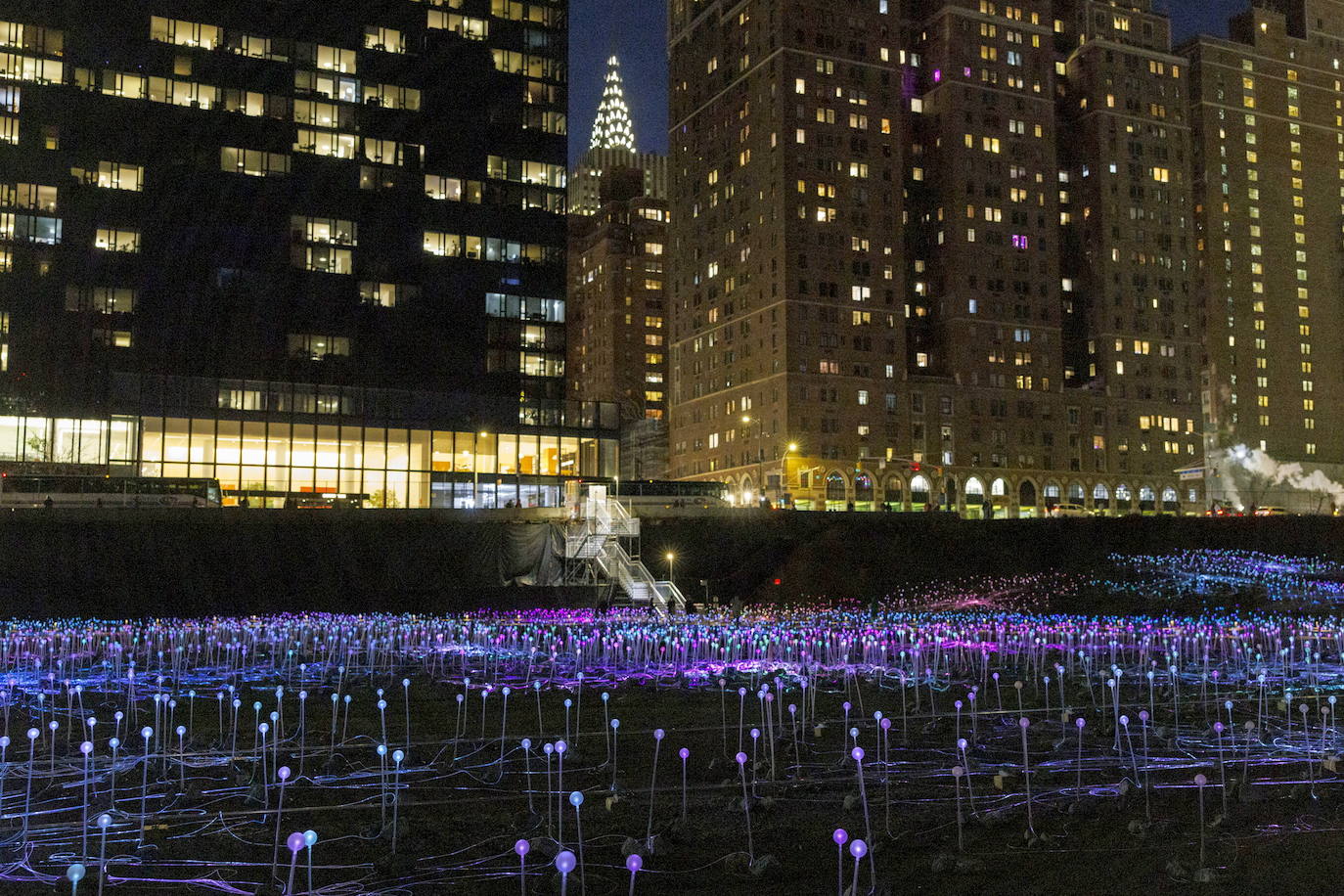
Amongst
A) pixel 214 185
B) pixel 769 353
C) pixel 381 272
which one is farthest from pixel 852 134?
pixel 214 185

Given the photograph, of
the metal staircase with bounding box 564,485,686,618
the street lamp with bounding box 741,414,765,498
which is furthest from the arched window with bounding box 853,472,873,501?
the metal staircase with bounding box 564,485,686,618

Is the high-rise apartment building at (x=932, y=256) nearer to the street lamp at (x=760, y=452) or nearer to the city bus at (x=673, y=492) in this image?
the street lamp at (x=760, y=452)

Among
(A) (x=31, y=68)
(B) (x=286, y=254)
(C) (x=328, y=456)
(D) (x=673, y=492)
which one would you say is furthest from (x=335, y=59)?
(D) (x=673, y=492)

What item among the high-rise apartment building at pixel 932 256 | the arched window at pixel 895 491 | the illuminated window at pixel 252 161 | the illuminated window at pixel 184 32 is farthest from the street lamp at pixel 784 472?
the illuminated window at pixel 184 32

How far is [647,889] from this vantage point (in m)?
12.6

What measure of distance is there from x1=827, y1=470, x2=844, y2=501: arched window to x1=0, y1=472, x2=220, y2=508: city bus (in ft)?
261

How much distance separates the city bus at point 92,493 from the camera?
56.1 metres

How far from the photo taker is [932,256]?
151000mm

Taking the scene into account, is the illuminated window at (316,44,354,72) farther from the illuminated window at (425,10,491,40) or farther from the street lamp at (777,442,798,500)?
the street lamp at (777,442,798,500)

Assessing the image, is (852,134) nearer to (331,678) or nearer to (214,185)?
(214,185)

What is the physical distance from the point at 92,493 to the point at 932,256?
374 feet

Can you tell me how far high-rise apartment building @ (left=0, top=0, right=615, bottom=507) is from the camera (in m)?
81.0

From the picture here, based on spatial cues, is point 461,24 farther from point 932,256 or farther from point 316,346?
point 932,256

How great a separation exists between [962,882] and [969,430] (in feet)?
443
